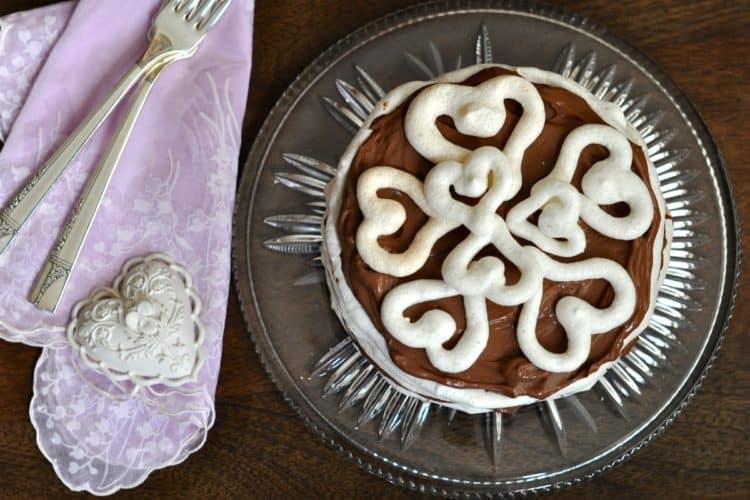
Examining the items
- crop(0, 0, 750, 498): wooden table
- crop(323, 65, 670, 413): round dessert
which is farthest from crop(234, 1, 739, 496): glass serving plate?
crop(323, 65, 670, 413): round dessert

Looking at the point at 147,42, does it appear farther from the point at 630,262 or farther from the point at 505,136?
the point at 630,262

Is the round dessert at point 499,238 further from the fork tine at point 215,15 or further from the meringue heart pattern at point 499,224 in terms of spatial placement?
the fork tine at point 215,15

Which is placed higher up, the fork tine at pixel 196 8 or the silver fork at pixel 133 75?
the fork tine at pixel 196 8

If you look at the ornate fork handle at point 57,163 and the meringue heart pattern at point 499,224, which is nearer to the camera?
the meringue heart pattern at point 499,224

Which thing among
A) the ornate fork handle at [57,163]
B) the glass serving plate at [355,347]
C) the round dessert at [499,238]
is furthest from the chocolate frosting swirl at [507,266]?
the ornate fork handle at [57,163]

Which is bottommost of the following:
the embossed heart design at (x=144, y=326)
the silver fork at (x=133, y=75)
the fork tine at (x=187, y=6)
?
the embossed heart design at (x=144, y=326)

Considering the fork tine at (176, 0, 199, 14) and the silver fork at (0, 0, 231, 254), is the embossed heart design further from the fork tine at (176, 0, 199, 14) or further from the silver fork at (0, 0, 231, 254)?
the fork tine at (176, 0, 199, 14)

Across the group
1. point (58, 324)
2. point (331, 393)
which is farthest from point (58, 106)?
point (331, 393)

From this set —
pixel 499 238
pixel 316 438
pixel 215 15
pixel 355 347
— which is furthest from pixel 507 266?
pixel 215 15
